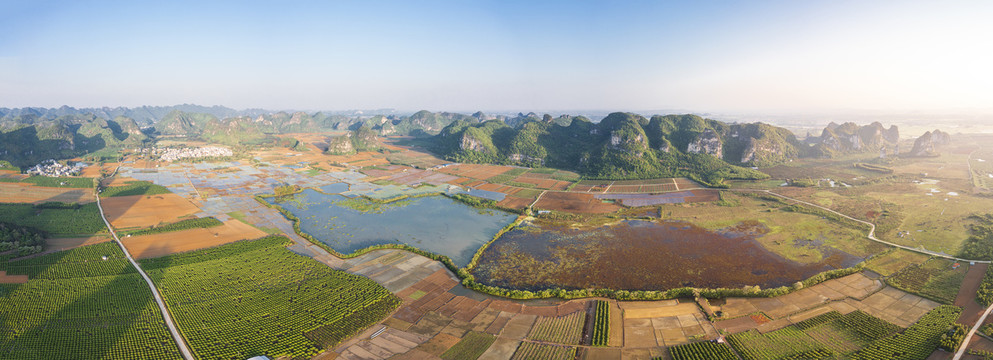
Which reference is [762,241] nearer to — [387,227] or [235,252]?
[387,227]

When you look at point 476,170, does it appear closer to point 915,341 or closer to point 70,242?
point 70,242

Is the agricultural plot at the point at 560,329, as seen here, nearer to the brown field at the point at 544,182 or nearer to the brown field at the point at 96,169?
the brown field at the point at 544,182

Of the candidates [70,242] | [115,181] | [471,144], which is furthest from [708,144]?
[115,181]

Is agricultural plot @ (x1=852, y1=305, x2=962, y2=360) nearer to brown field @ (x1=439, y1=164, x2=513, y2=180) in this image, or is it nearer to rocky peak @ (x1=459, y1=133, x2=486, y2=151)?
brown field @ (x1=439, y1=164, x2=513, y2=180)

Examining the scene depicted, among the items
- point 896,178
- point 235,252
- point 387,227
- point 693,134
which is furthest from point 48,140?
point 896,178

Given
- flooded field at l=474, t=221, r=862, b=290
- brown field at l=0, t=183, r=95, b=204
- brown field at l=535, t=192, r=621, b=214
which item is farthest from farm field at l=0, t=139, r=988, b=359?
brown field at l=0, t=183, r=95, b=204

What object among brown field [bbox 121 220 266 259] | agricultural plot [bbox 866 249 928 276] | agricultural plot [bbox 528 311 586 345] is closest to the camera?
agricultural plot [bbox 528 311 586 345]
